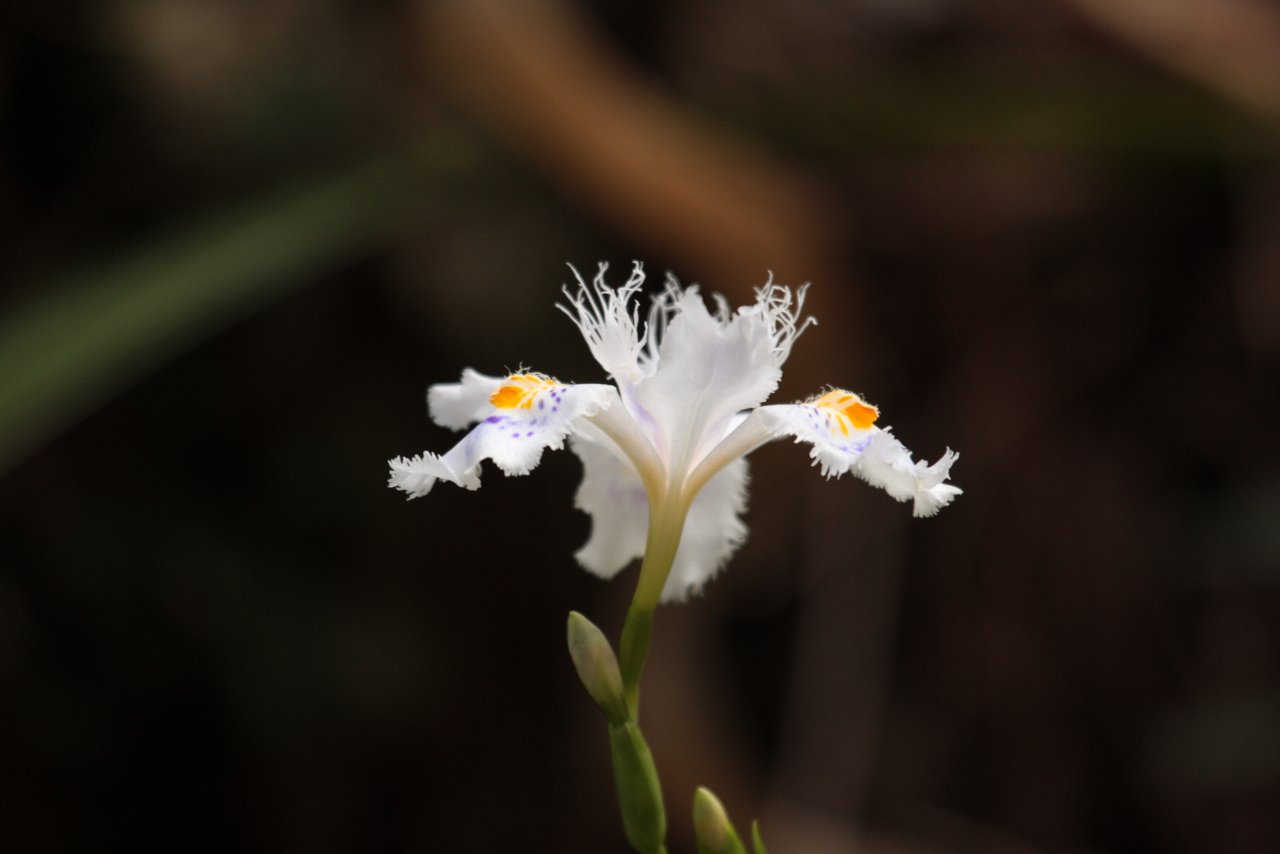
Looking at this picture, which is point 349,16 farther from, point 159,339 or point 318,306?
point 159,339

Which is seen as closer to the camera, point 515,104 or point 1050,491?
point 515,104

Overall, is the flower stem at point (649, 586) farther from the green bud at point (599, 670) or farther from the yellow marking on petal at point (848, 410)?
Result: the yellow marking on petal at point (848, 410)

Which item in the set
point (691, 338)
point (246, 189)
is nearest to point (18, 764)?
point (246, 189)

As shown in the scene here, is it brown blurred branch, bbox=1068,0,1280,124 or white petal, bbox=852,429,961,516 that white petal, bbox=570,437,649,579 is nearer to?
white petal, bbox=852,429,961,516

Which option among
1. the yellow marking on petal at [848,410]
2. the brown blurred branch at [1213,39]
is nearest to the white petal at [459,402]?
the yellow marking on petal at [848,410]

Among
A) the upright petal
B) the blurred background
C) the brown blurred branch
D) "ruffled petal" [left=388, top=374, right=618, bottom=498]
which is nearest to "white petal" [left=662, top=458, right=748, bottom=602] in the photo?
the upright petal

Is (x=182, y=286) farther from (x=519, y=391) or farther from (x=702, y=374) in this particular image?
(x=702, y=374)
